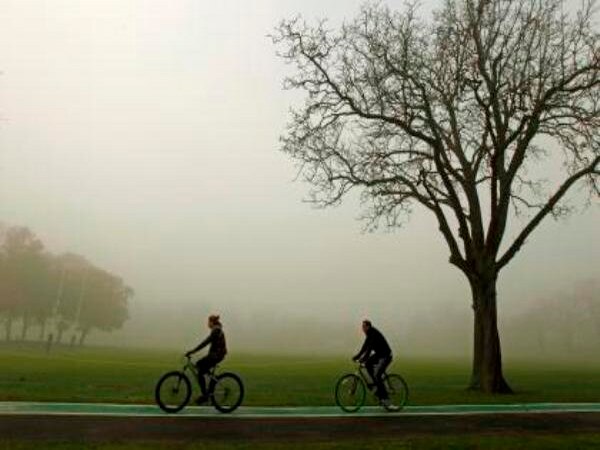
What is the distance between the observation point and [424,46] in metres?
28.5

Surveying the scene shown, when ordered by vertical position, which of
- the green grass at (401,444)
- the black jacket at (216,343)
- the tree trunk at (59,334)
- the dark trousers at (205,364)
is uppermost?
the tree trunk at (59,334)

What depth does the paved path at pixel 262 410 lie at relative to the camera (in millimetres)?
16359

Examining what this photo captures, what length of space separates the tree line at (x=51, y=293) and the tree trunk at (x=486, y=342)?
7783cm

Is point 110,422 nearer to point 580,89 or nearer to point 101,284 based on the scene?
point 580,89

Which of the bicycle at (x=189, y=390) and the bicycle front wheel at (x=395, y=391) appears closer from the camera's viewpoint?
→ the bicycle at (x=189, y=390)

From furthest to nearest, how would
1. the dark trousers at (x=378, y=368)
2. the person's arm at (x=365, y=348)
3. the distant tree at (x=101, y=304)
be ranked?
1. the distant tree at (x=101, y=304)
2. the dark trousers at (x=378, y=368)
3. the person's arm at (x=365, y=348)

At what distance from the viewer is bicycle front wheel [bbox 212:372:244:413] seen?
17.1 meters

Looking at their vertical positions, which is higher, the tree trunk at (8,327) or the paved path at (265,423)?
the tree trunk at (8,327)

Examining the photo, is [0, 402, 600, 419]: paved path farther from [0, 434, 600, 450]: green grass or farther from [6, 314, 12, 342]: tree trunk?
[6, 314, 12, 342]: tree trunk

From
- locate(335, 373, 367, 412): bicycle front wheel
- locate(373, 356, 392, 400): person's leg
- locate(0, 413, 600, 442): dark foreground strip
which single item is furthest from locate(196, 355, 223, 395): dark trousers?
locate(373, 356, 392, 400): person's leg

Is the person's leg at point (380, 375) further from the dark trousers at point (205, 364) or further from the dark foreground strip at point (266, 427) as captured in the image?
the dark trousers at point (205, 364)

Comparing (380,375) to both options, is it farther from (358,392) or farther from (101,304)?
(101,304)

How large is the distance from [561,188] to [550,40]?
603 centimetres

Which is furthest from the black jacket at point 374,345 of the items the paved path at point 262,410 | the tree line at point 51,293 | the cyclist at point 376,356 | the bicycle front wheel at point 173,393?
the tree line at point 51,293
